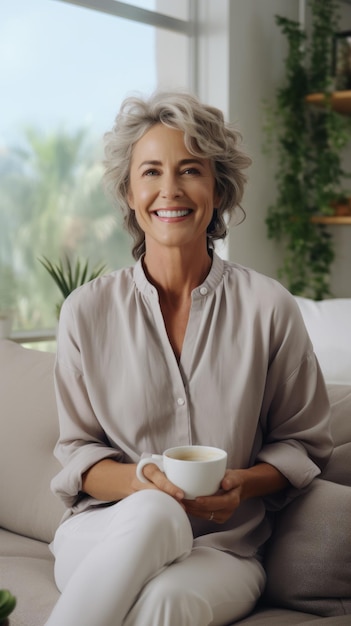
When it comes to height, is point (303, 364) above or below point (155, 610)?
above

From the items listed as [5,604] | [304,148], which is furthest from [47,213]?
[5,604]

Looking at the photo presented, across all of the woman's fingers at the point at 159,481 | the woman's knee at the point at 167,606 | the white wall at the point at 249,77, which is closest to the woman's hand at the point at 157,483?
the woman's fingers at the point at 159,481

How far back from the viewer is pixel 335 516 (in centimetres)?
163

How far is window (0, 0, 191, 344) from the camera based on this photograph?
3545 mm

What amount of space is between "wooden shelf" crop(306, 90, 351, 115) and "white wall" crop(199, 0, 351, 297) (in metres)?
0.19

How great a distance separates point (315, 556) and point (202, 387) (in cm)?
37

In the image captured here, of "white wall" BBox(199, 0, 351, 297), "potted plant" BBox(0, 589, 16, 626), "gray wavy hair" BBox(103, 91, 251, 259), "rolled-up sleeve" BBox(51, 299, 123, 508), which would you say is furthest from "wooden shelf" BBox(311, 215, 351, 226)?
"potted plant" BBox(0, 589, 16, 626)

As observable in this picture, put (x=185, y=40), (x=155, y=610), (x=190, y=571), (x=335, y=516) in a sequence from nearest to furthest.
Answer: (x=155, y=610) → (x=190, y=571) → (x=335, y=516) → (x=185, y=40)

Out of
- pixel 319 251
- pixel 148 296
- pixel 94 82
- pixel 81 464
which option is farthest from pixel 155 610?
pixel 319 251

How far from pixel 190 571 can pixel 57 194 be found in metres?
2.51

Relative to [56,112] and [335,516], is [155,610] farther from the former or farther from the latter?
[56,112]

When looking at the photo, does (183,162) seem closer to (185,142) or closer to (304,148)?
(185,142)

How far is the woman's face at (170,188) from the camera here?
1743mm

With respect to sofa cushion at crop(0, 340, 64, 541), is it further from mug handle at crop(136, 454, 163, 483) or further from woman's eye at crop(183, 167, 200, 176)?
woman's eye at crop(183, 167, 200, 176)
